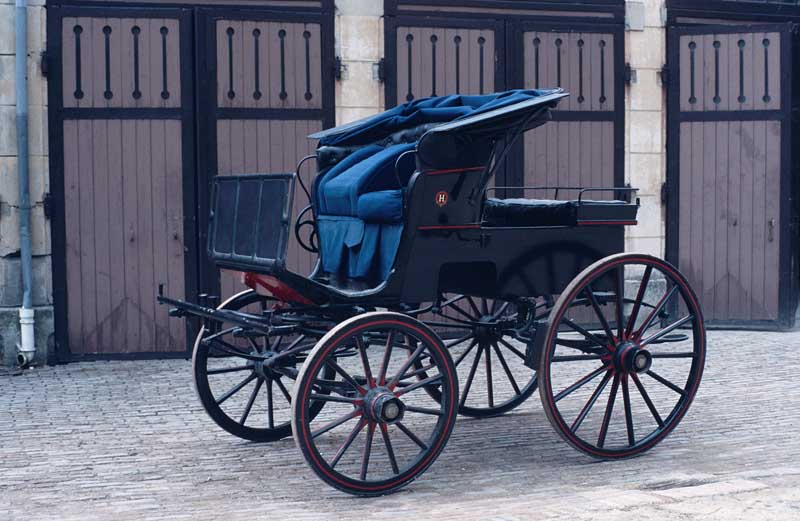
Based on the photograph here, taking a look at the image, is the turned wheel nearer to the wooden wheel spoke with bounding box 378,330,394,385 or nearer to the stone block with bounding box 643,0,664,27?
the wooden wheel spoke with bounding box 378,330,394,385

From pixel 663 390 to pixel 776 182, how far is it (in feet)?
12.4

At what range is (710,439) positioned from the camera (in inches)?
246

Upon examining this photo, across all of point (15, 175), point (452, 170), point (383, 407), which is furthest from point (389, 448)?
point (15, 175)

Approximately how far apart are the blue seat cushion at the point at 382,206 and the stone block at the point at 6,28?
15.1 feet

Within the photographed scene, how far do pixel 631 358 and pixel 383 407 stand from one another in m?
1.41

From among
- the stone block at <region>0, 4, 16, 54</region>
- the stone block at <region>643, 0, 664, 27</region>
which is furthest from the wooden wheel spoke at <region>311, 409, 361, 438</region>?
the stone block at <region>643, 0, 664, 27</region>

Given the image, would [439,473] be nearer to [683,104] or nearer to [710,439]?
[710,439]

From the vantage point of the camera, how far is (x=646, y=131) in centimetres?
1063

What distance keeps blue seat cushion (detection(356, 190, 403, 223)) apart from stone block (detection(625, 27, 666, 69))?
5584 mm

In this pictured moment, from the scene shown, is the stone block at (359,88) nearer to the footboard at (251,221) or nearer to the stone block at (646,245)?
the stone block at (646,245)

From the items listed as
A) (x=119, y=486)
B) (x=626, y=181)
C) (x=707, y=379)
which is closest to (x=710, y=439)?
(x=707, y=379)

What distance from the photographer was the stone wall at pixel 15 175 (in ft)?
29.7

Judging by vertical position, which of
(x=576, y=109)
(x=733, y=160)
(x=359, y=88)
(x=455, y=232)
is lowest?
(x=455, y=232)

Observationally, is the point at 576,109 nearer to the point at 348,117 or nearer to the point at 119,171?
the point at 348,117
